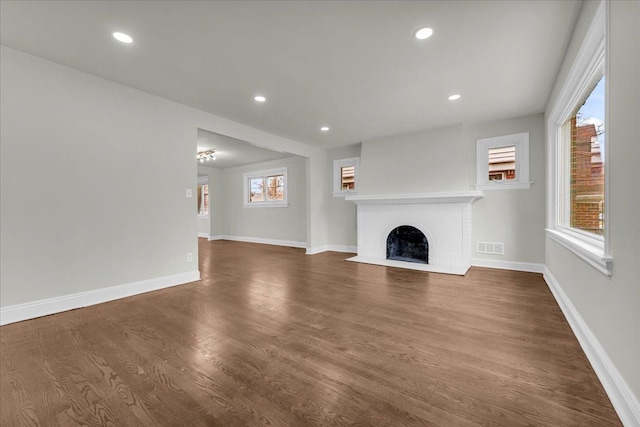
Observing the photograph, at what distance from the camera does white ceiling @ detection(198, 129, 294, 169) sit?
525 centimetres

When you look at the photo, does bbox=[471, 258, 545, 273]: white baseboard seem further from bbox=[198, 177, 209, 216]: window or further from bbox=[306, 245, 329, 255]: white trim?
bbox=[198, 177, 209, 216]: window

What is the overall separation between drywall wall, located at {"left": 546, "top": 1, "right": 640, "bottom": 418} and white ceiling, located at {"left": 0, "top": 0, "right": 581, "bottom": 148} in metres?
0.76

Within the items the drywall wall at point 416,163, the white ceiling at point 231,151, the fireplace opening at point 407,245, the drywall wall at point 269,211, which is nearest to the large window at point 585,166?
the drywall wall at point 416,163

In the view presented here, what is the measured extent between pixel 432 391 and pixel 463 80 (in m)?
3.02

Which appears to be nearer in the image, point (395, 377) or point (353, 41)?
point (395, 377)

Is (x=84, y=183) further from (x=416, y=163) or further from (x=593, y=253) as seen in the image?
(x=416, y=163)

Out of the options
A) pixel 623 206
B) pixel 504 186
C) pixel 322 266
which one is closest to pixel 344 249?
pixel 322 266

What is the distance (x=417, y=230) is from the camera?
498cm

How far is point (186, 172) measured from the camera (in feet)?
11.9

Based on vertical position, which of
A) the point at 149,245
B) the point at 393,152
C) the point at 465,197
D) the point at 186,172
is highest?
the point at 393,152

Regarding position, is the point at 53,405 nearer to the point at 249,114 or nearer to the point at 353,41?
the point at 353,41


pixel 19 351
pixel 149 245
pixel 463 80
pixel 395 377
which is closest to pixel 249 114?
pixel 149 245

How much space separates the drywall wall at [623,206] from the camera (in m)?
1.14

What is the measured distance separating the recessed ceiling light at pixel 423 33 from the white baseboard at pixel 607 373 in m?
2.44
